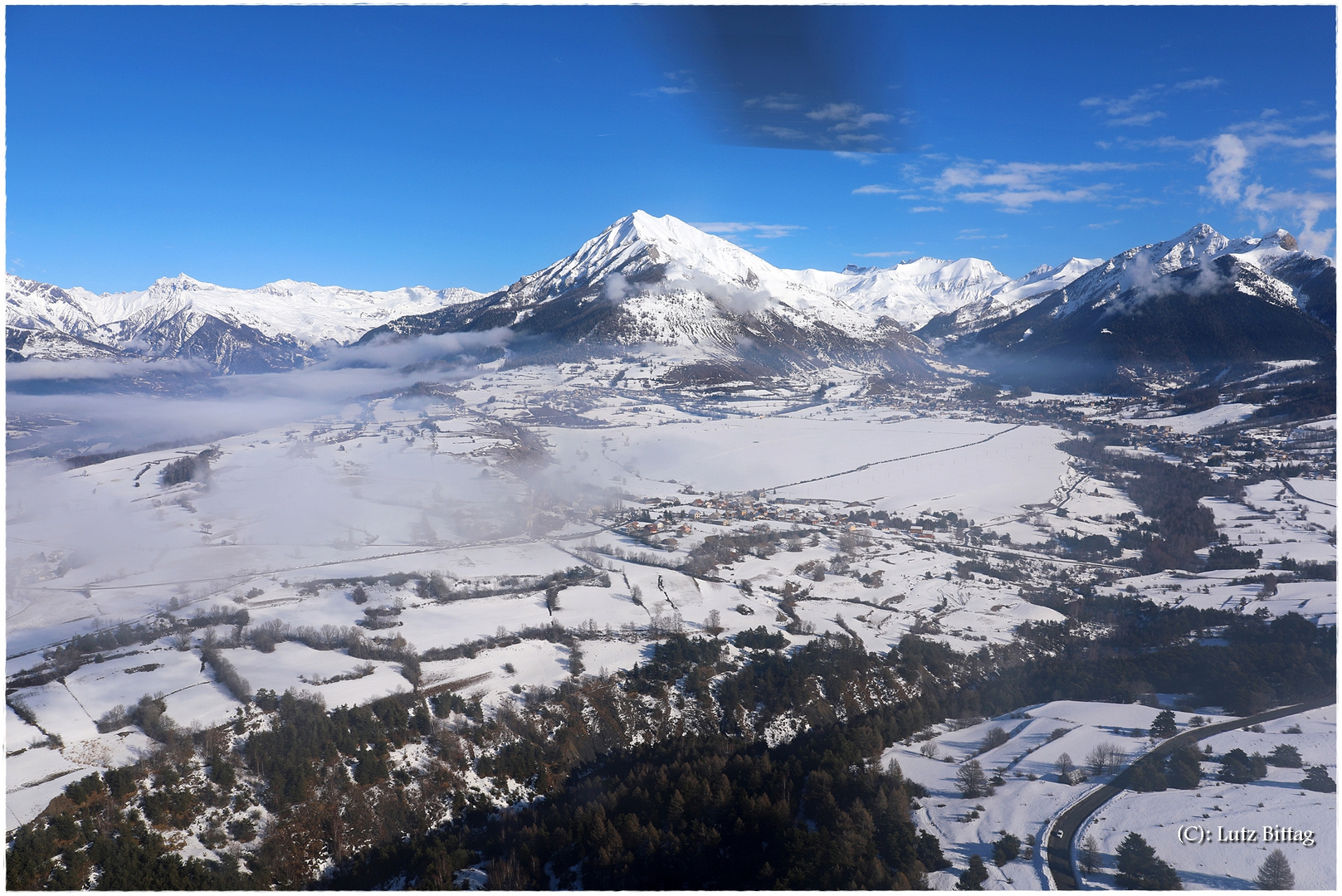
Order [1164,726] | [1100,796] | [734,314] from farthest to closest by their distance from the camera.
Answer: [734,314], [1164,726], [1100,796]

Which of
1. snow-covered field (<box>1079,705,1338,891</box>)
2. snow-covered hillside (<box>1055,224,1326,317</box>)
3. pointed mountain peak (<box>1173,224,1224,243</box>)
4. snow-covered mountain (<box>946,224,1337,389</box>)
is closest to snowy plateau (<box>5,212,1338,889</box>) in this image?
snow-covered field (<box>1079,705,1338,891</box>)

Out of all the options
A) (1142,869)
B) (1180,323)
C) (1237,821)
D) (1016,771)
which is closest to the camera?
(1142,869)

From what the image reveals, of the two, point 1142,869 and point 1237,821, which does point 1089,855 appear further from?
point 1237,821

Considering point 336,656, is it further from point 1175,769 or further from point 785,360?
point 785,360

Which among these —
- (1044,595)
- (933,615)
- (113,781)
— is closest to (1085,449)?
(1044,595)

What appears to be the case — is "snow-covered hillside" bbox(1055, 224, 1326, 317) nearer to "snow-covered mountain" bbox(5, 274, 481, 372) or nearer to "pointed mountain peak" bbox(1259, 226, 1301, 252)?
"pointed mountain peak" bbox(1259, 226, 1301, 252)

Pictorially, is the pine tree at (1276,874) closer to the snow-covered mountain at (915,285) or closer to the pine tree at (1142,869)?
the pine tree at (1142,869)

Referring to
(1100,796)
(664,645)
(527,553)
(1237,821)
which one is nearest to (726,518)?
(527,553)

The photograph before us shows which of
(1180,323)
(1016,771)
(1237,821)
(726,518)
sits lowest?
(1016,771)
